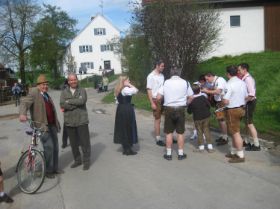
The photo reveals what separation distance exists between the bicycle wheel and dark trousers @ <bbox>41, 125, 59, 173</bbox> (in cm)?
60

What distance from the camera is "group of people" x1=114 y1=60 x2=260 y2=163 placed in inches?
359

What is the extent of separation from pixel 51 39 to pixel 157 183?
6827 centimetres

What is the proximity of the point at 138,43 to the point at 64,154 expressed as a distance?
1600cm

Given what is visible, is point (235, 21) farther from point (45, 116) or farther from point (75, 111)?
point (45, 116)

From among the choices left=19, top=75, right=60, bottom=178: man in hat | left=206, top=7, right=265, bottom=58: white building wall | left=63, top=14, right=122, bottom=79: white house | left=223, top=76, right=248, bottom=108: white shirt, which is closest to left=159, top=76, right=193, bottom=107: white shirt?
left=223, top=76, right=248, bottom=108: white shirt

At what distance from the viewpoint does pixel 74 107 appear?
8.88 metres

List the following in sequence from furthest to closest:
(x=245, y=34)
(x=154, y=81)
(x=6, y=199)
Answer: (x=245, y=34) → (x=154, y=81) → (x=6, y=199)

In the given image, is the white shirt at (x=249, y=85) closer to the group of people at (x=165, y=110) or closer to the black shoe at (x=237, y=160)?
the group of people at (x=165, y=110)

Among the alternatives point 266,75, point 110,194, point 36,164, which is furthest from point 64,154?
point 266,75

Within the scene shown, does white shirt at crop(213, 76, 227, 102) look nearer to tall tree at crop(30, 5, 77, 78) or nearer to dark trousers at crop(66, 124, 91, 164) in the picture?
dark trousers at crop(66, 124, 91, 164)

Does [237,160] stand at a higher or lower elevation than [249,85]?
lower

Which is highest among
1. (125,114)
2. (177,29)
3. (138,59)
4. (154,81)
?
(177,29)

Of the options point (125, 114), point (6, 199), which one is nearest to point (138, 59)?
point (125, 114)

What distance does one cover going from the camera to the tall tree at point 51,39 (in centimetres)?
6944
